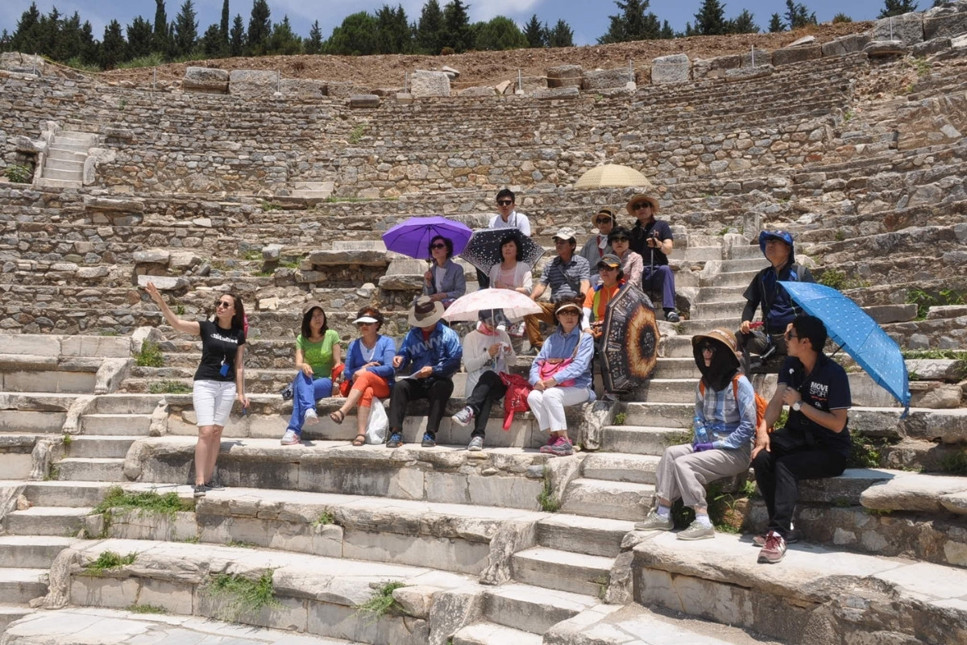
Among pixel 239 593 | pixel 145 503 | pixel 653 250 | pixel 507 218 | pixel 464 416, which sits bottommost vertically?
pixel 239 593

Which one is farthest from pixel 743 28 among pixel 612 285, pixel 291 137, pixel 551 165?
pixel 612 285

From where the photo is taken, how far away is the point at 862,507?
187 inches

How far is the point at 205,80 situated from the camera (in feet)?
69.5

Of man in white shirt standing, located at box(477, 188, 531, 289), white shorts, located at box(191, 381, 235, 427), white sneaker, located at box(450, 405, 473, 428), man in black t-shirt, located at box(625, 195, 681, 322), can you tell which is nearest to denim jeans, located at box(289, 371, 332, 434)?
white shorts, located at box(191, 381, 235, 427)

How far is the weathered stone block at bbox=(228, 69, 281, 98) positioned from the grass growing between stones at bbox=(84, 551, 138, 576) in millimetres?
16871

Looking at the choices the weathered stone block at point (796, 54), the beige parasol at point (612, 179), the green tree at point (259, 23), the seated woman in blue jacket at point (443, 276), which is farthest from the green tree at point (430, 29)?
the seated woman in blue jacket at point (443, 276)

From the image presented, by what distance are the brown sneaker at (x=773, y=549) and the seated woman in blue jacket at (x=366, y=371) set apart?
12.3 ft

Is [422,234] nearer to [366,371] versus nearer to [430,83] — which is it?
[366,371]

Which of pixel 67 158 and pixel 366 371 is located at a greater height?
pixel 67 158

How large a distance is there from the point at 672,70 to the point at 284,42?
1969 centimetres

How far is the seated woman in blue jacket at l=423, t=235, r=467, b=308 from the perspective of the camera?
8.44 metres

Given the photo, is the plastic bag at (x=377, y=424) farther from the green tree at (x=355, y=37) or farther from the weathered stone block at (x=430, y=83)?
the green tree at (x=355, y=37)

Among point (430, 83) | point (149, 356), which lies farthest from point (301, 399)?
point (430, 83)

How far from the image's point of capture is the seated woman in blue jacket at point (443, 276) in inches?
332
